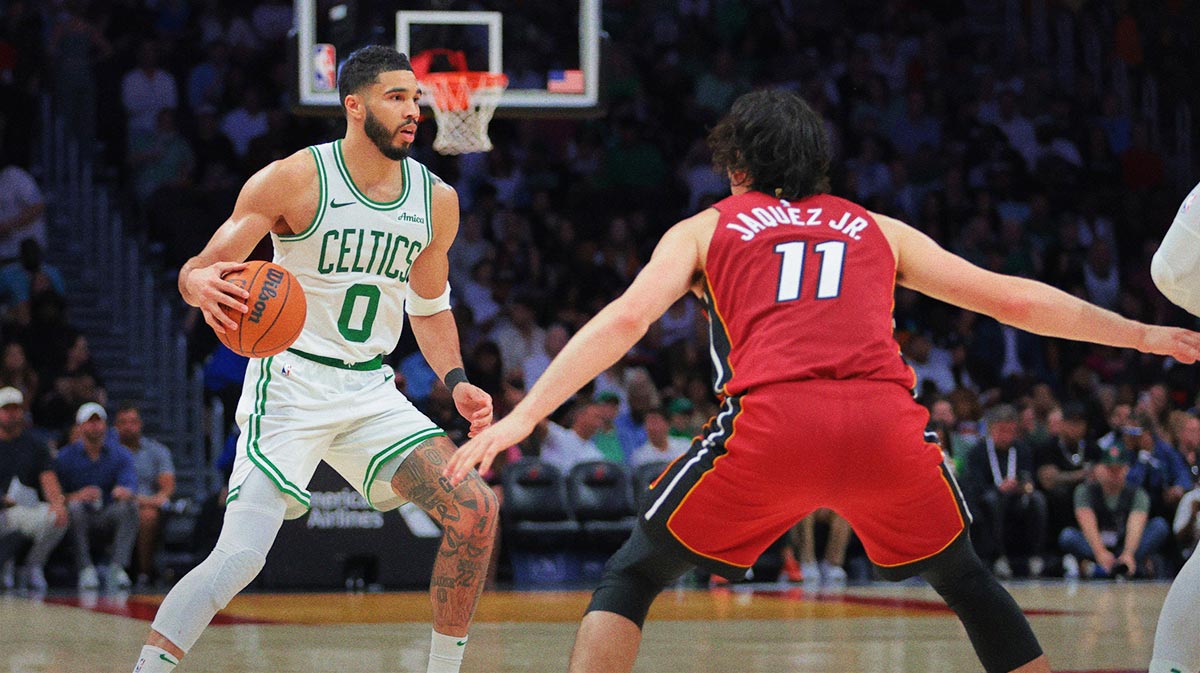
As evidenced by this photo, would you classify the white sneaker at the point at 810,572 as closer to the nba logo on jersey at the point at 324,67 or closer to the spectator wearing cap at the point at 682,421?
the spectator wearing cap at the point at 682,421

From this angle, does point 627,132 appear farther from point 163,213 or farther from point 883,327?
point 883,327

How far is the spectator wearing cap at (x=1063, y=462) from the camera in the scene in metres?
14.6

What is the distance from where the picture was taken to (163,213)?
15.3 meters

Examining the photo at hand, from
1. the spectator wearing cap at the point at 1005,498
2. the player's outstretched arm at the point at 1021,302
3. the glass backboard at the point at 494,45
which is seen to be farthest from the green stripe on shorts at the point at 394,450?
the spectator wearing cap at the point at 1005,498

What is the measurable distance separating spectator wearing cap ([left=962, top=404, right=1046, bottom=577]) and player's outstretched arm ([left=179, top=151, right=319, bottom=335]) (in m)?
9.43

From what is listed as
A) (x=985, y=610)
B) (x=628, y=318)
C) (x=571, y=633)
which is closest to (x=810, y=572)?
(x=571, y=633)

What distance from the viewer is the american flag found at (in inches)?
427

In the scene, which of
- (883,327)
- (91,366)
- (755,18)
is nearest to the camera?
(883,327)

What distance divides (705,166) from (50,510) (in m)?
8.22

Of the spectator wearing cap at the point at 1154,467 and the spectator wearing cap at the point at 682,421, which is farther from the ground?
the spectator wearing cap at the point at 682,421

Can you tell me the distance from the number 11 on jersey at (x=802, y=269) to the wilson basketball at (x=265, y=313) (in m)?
1.78

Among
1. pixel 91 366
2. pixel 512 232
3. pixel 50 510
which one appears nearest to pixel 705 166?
pixel 512 232

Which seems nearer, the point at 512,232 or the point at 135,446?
the point at 135,446

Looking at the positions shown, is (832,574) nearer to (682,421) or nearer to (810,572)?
(810,572)
